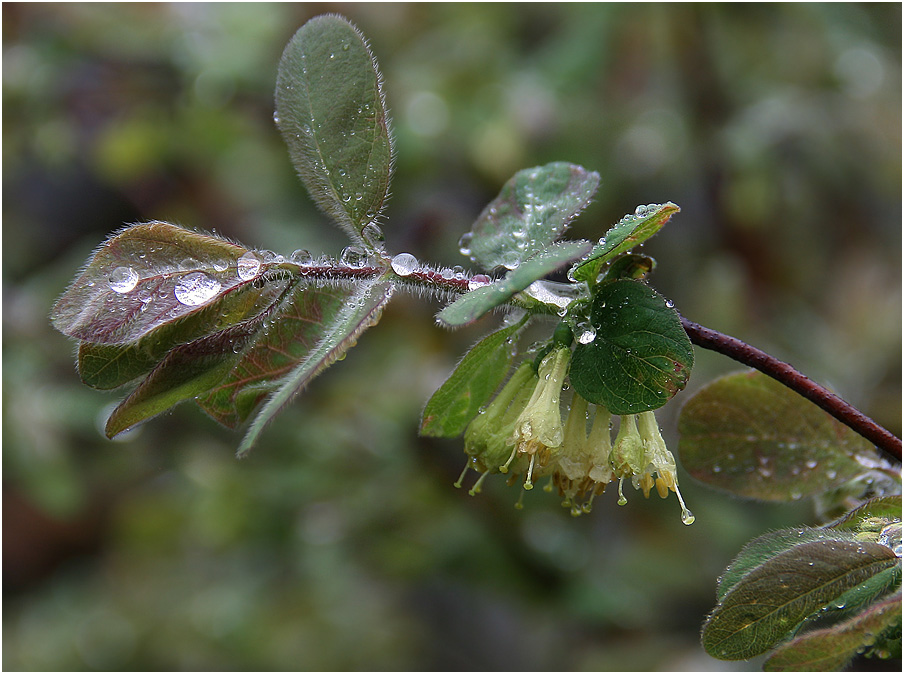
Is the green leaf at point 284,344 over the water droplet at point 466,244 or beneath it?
beneath

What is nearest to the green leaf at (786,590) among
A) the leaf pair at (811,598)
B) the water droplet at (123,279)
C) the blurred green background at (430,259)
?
the leaf pair at (811,598)

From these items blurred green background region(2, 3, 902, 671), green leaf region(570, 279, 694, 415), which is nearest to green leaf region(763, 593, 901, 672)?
green leaf region(570, 279, 694, 415)

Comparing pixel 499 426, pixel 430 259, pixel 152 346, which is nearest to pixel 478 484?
pixel 499 426

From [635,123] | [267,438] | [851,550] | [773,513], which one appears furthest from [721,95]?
[851,550]

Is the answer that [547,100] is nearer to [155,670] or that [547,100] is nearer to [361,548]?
[361,548]

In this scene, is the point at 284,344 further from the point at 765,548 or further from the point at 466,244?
the point at 765,548

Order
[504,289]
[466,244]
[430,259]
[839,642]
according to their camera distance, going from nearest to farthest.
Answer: [504,289] < [839,642] < [466,244] < [430,259]

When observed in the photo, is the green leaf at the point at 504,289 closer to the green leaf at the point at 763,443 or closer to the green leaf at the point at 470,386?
the green leaf at the point at 470,386
